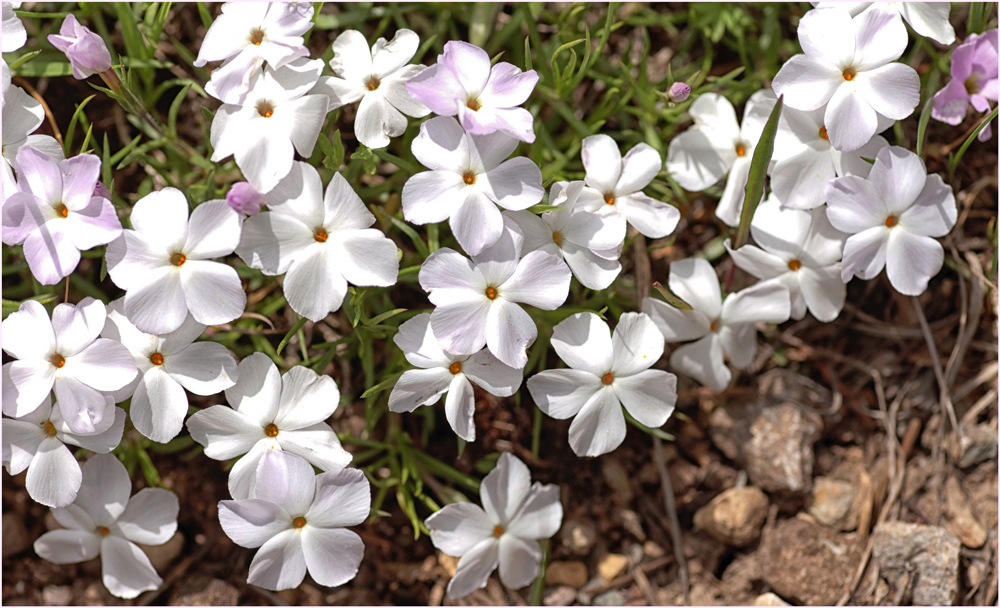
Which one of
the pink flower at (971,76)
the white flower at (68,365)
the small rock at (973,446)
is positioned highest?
the pink flower at (971,76)

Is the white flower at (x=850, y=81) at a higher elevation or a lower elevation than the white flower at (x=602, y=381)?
higher

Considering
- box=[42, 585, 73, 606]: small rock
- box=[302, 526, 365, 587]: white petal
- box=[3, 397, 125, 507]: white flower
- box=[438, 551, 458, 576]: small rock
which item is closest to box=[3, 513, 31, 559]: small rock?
box=[42, 585, 73, 606]: small rock

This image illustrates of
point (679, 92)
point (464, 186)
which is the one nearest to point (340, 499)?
point (464, 186)

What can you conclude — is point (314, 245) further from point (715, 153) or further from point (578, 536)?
point (578, 536)

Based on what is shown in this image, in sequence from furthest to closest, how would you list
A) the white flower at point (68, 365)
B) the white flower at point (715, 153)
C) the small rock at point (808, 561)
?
the small rock at point (808, 561)
the white flower at point (715, 153)
the white flower at point (68, 365)

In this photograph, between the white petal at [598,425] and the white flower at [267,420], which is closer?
the white flower at [267,420]

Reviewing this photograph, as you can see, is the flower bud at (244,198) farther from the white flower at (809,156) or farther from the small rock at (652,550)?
the small rock at (652,550)

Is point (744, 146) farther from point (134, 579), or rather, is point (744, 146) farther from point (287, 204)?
point (134, 579)

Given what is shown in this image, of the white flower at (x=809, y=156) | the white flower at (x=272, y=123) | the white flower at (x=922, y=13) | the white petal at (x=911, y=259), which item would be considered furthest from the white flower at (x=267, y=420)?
the white flower at (x=922, y=13)
